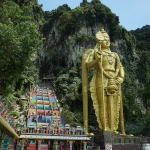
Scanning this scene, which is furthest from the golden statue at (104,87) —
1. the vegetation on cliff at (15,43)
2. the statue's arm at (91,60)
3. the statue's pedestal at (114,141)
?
the vegetation on cliff at (15,43)

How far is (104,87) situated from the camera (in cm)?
869

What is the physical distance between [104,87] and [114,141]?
2.22 m

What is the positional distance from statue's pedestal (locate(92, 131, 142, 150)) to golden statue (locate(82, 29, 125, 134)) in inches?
19.7

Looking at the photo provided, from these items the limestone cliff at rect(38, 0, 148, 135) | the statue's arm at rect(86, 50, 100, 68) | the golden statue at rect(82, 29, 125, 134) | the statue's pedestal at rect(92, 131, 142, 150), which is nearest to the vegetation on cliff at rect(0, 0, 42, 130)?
the statue's arm at rect(86, 50, 100, 68)

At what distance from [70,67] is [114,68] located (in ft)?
46.5

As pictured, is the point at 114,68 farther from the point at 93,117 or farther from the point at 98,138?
the point at 93,117

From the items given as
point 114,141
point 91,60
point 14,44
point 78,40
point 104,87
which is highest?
point 78,40

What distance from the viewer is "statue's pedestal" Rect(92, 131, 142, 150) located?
7391 mm

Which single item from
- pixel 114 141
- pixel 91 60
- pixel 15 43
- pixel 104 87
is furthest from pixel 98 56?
pixel 15 43

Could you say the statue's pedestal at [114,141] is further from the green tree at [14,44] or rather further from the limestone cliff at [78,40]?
the limestone cliff at [78,40]

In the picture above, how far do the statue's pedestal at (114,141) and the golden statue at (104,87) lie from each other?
499 millimetres

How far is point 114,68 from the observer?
920 cm

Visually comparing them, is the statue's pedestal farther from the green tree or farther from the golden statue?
the green tree

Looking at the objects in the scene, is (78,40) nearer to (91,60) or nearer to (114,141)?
(91,60)
